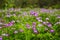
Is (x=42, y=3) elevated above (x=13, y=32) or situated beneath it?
situated beneath

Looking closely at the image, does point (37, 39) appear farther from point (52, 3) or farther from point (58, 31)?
point (52, 3)

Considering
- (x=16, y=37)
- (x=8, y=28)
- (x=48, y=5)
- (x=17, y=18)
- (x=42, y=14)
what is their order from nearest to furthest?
(x=16, y=37) → (x=8, y=28) → (x=17, y=18) → (x=42, y=14) → (x=48, y=5)

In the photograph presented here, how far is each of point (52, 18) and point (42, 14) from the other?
711 millimetres

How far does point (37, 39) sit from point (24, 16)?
1909 mm

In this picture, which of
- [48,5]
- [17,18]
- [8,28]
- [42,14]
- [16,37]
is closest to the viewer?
[16,37]

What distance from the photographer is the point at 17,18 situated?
688 centimetres

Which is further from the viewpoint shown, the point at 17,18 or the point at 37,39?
the point at 17,18

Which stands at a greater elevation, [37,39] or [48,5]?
[37,39]

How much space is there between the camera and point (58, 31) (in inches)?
233

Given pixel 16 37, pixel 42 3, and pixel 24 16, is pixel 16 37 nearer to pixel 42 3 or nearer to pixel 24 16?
pixel 24 16

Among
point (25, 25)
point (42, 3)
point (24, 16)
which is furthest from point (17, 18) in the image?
point (42, 3)

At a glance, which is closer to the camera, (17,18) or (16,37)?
(16,37)

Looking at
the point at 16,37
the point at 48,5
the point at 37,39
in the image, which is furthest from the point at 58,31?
the point at 48,5

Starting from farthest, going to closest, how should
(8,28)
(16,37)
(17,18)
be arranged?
(17,18), (8,28), (16,37)
